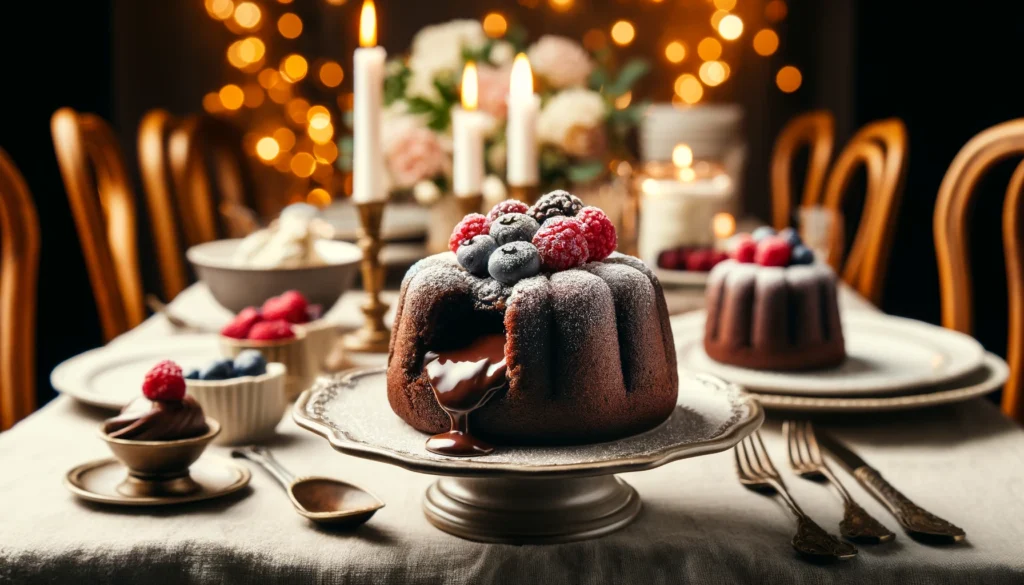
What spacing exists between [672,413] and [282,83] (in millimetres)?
Answer: 3703

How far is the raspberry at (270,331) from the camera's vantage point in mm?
1362

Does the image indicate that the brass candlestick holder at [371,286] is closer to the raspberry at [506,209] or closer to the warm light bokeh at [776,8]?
the raspberry at [506,209]

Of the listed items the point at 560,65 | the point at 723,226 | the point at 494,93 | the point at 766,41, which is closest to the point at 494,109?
the point at 494,93

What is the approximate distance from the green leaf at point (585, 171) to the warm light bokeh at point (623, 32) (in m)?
2.16

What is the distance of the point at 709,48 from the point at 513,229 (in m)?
3.66

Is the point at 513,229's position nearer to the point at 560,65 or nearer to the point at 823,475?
the point at 823,475

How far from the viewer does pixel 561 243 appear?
3.32ft

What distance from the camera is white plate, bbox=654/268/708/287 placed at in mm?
2037

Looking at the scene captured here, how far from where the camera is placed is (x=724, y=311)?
57.4 inches

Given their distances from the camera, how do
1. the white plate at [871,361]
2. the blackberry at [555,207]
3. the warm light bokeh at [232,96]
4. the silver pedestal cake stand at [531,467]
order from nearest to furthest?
the silver pedestal cake stand at [531,467], the blackberry at [555,207], the white plate at [871,361], the warm light bokeh at [232,96]

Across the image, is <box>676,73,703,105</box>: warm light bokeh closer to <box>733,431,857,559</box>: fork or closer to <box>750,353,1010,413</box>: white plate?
<box>750,353,1010,413</box>: white plate

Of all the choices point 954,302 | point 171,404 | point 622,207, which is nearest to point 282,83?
point 622,207

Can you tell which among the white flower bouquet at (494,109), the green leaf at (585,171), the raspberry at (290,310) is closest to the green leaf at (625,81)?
the white flower bouquet at (494,109)

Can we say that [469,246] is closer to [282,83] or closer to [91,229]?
[91,229]
